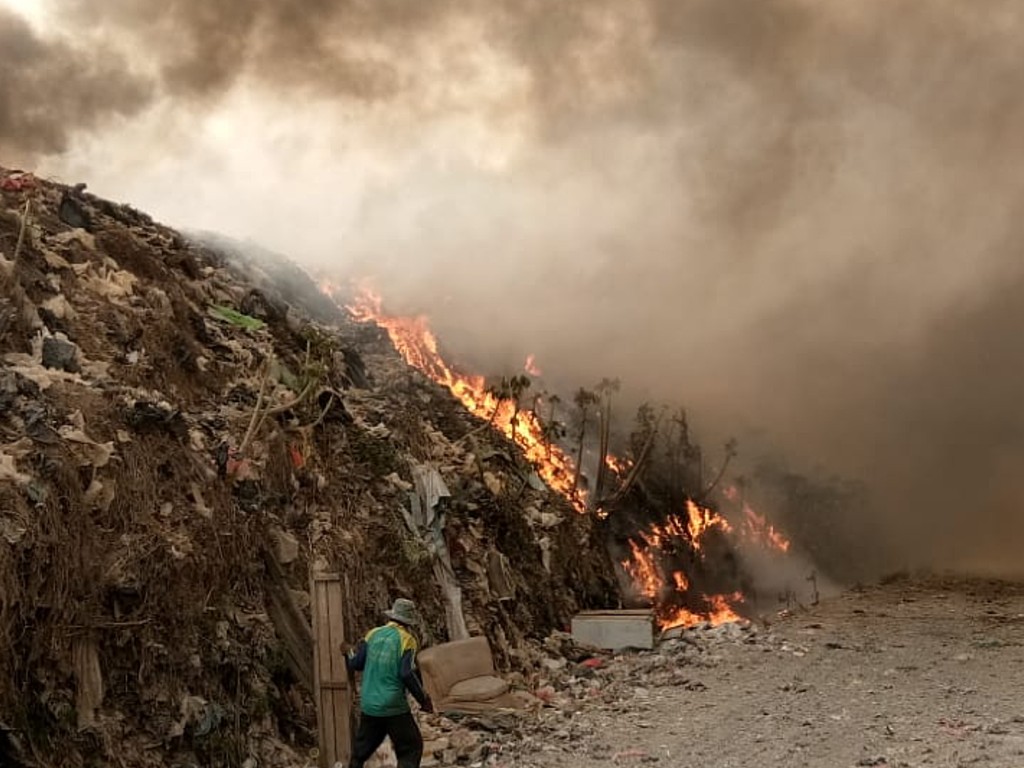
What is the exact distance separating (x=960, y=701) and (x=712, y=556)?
14.3 m

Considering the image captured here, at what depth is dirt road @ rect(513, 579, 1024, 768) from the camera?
7.45 m

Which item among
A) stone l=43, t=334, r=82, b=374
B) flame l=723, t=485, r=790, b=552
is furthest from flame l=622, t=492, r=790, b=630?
stone l=43, t=334, r=82, b=374

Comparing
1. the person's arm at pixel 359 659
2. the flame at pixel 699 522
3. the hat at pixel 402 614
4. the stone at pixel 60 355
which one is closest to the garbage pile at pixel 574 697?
the person's arm at pixel 359 659

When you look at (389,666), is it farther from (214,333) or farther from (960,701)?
(214,333)

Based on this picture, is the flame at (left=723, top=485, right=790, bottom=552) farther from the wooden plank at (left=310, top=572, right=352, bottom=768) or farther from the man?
the man

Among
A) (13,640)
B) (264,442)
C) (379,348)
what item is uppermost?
(379,348)

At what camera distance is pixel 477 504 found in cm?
1392

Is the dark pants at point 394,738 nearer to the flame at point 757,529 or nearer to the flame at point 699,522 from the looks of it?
the flame at point 699,522

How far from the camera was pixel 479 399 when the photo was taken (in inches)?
854

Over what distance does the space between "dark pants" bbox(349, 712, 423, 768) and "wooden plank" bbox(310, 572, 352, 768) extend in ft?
2.87

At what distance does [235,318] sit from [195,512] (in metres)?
6.60

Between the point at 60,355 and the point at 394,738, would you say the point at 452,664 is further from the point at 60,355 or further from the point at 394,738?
the point at 60,355

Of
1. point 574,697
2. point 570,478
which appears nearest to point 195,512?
point 574,697

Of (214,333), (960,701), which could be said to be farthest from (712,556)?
(214,333)
